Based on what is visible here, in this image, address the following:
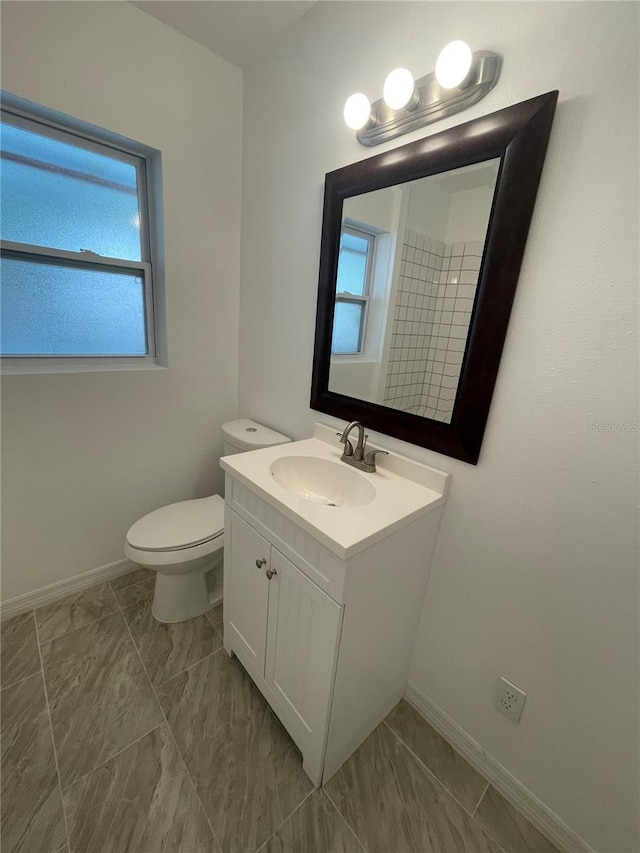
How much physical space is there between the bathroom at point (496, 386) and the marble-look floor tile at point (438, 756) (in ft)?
0.18

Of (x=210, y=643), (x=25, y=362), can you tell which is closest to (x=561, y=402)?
(x=210, y=643)

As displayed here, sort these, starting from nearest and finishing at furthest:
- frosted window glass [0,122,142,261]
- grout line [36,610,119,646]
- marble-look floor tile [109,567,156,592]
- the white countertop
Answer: the white countertop, frosted window glass [0,122,142,261], grout line [36,610,119,646], marble-look floor tile [109,567,156,592]

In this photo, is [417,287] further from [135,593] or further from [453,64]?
[135,593]

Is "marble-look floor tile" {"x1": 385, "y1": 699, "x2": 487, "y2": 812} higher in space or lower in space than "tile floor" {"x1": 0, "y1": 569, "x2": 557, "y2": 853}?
lower

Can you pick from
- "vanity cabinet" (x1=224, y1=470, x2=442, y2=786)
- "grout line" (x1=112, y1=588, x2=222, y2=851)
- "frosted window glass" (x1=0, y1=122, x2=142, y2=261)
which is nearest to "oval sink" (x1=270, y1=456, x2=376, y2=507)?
"vanity cabinet" (x1=224, y1=470, x2=442, y2=786)

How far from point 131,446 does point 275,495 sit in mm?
1062

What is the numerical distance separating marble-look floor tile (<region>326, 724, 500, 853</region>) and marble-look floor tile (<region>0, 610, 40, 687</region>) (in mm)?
1188

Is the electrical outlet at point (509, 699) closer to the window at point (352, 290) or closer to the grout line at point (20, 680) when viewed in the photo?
the window at point (352, 290)

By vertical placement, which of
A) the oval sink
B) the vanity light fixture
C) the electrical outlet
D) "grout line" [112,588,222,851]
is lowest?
"grout line" [112,588,222,851]

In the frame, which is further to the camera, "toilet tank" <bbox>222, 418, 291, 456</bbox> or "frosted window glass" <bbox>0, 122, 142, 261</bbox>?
"toilet tank" <bbox>222, 418, 291, 456</bbox>

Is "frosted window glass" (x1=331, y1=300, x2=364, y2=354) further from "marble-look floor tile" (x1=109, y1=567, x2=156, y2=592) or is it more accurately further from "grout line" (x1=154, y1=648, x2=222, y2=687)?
"marble-look floor tile" (x1=109, y1=567, x2=156, y2=592)

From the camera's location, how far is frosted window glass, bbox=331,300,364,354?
4.16 ft

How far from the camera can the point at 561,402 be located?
2.67ft

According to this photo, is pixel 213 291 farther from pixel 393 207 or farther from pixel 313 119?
pixel 393 207
